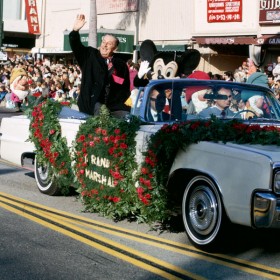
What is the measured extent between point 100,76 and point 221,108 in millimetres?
1880

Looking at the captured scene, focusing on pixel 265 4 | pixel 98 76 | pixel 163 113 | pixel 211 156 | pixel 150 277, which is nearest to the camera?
pixel 150 277

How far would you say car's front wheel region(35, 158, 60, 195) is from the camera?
371 inches

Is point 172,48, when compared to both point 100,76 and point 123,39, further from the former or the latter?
point 100,76

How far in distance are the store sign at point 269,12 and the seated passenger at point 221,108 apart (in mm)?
18641

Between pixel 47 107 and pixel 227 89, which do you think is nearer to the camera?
pixel 227 89

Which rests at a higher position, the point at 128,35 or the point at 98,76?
the point at 128,35

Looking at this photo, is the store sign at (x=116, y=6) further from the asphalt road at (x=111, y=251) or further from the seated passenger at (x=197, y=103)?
the asphalt road at (x=111, y=251)

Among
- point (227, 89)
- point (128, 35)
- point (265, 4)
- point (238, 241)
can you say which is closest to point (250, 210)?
point (238, 241)

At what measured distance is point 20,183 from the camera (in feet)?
35.0

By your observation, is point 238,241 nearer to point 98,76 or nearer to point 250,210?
point 250,210

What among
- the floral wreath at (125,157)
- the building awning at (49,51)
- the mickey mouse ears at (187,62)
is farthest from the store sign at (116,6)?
the floral wreath at (125,157)

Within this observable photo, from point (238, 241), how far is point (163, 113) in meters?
1.65

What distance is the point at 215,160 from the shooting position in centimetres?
638

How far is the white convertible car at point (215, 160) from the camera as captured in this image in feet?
19.5
